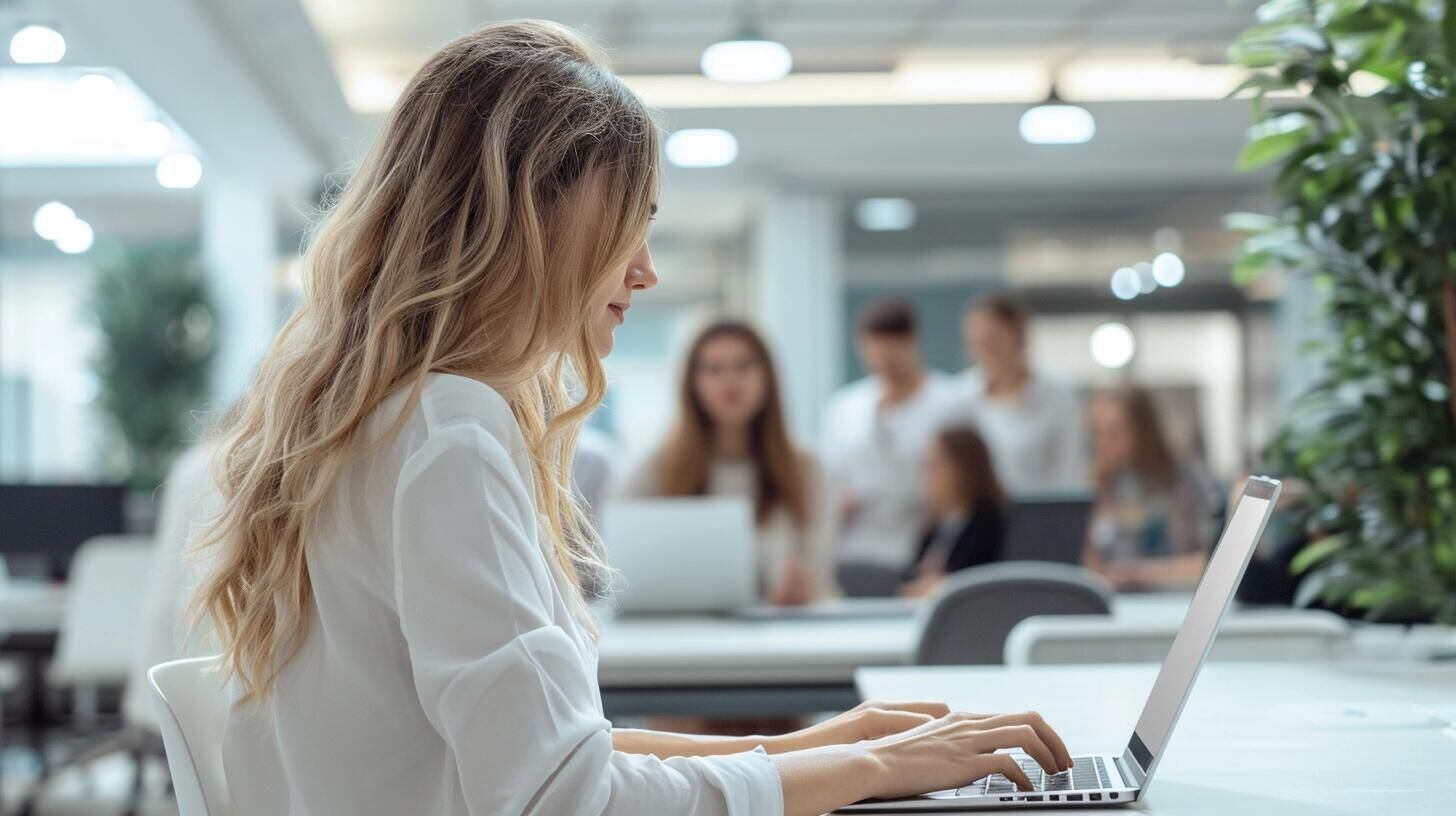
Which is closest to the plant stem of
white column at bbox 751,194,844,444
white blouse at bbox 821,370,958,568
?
white blouse at bbox 821,370,958,568

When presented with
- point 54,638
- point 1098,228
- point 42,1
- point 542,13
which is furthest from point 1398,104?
point 1098,228

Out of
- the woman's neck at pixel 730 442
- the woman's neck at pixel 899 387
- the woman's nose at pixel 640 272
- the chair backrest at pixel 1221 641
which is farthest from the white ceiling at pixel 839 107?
the woman's nose at pixel 640 272

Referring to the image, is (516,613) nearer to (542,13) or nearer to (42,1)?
(42,1)

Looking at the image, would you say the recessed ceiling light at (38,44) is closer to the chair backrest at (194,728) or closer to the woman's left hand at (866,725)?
the chair backrest at (194,728)

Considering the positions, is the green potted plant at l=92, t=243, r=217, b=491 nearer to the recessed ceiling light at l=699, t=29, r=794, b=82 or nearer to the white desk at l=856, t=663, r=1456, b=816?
the recessed ceiling light at l=699, t=29, r=794, b=82

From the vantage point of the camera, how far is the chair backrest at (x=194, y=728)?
1.16m

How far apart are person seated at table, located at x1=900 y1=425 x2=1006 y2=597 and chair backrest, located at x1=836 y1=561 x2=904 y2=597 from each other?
500mm

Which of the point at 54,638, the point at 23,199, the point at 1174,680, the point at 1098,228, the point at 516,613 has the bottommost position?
the point at 54,638

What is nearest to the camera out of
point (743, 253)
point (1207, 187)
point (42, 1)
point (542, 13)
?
point (42, 1)

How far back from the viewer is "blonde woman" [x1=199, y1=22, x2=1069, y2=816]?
3.22ft

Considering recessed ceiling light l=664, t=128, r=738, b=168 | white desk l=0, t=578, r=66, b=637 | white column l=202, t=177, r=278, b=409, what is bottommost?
white desk l=0, t=578, r=66, b=637

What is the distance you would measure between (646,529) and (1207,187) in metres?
5.68

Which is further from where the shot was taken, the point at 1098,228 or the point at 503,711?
the point at 1098,228

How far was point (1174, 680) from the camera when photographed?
1197mm
